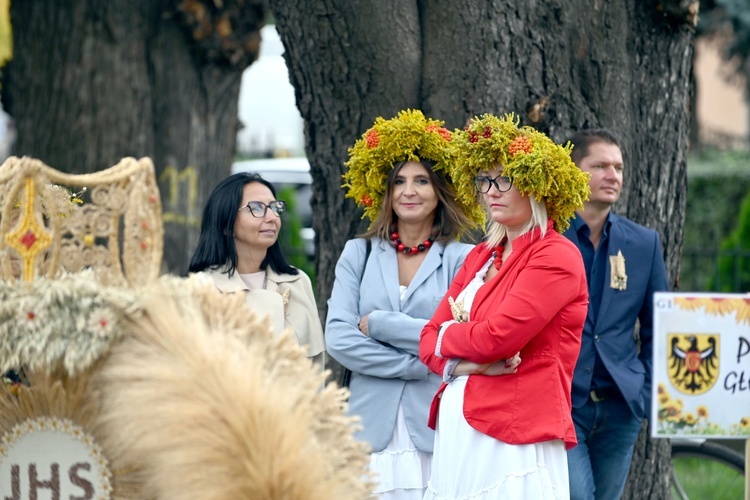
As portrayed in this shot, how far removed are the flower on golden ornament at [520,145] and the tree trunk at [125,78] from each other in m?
5.15

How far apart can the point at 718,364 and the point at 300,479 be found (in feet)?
7.95

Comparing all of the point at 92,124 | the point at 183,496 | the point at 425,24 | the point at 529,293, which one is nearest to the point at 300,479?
the point at 183,496

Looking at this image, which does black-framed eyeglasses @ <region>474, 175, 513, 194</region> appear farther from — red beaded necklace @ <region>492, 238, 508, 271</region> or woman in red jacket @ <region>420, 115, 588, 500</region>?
red beaded necklace @ <region>492, 238, 508, 271</region>

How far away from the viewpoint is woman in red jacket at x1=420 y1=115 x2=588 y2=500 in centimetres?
373

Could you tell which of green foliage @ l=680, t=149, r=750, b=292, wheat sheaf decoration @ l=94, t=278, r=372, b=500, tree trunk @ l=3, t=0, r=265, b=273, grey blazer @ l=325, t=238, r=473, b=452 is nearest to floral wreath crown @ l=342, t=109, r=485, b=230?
grey blazer @ l=325, t=238, r=473, b=452

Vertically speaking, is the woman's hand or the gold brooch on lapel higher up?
the gold brooch on lapel

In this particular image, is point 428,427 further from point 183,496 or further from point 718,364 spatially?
point 183,496

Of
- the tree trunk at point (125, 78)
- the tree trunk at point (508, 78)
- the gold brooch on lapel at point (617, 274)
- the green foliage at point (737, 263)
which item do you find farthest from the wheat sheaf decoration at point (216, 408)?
the green foliage at point (737, 263)

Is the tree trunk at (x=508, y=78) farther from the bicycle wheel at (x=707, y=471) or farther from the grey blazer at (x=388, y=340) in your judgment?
the grey blazer at (x=388, y=340)

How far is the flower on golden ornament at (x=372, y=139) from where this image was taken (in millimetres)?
4602

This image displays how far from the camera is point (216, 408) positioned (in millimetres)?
2324

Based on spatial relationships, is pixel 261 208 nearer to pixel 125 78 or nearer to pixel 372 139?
pixel 372 139

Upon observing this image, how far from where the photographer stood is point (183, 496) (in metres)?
2.33

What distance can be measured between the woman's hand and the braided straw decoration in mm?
1408
